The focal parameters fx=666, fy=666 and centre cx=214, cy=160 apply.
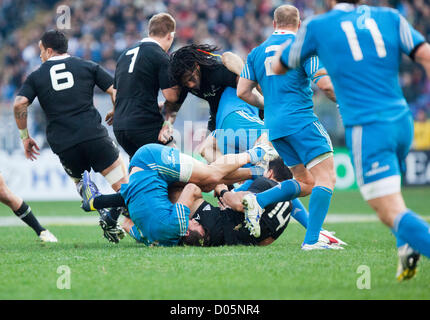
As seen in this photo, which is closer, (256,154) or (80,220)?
(256,154)

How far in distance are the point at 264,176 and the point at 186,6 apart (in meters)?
14.9

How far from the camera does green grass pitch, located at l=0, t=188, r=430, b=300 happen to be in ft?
14.4

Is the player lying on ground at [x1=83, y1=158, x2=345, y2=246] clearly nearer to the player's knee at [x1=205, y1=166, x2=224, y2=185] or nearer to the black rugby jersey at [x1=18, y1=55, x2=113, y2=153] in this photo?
the player's knee at [x1=205, y1=166, x2=224, y2=185]

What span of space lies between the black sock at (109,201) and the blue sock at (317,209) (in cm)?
208

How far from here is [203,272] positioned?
5.14 m

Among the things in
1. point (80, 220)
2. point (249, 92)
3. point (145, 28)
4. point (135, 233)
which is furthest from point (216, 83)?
point (145, 28)

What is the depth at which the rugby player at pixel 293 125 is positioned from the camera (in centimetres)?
646

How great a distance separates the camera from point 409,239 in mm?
4324

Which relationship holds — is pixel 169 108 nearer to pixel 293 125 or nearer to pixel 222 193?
→ pixel 222 193

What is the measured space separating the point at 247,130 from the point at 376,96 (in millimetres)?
3252

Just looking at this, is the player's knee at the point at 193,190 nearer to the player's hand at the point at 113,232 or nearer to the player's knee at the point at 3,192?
the player's hand at the point at 113,232

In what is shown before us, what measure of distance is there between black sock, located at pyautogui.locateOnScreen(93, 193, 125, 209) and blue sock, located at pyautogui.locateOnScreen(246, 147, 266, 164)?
1.48 meters

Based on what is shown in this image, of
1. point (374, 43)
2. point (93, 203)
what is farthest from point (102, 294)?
point (93, 203)
